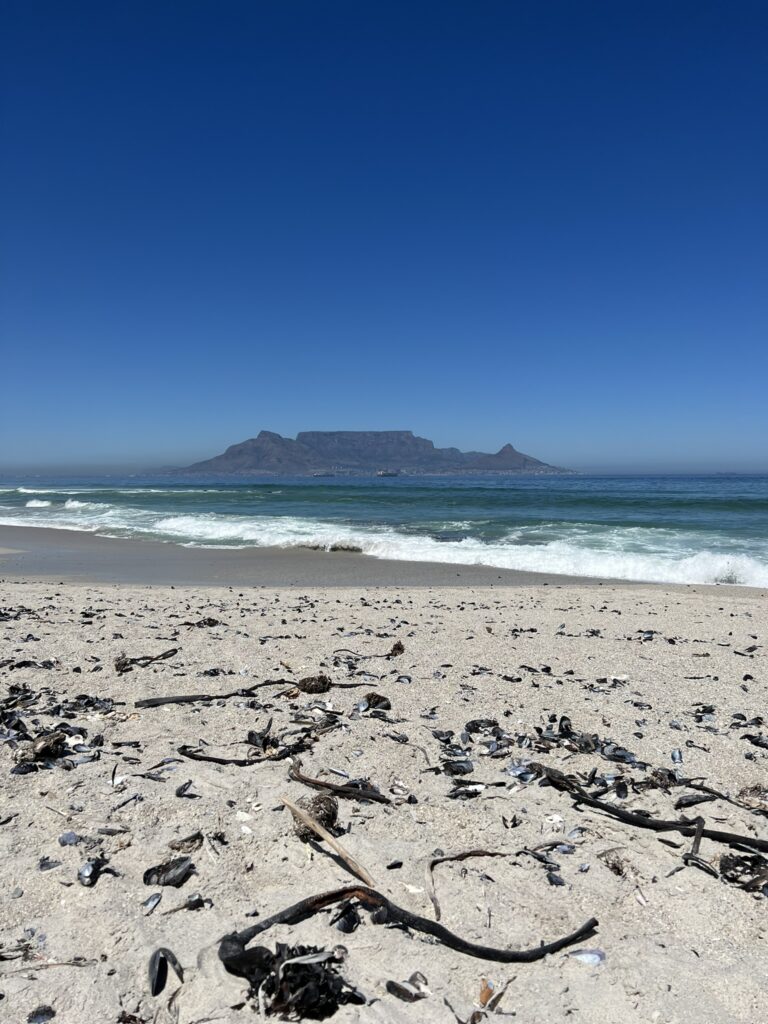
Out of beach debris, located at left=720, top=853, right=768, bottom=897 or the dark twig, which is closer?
beach debris, located at left=720, top=853, right=768, bottom=897

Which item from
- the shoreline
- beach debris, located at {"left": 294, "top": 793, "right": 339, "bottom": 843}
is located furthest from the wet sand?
beach debris, located at {"left": 294, "top": 793, "right": 339, "bottom": 843}

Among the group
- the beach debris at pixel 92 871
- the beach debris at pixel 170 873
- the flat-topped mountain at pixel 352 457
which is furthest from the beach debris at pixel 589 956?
the flat-topped mountain at pixel 352 457

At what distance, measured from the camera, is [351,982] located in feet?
6.95

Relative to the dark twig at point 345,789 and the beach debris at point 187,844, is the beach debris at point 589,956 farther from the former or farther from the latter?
the beach debris at point 187,844

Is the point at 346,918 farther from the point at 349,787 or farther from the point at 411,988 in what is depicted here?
the point at 349,787

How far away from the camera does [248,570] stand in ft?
46.4

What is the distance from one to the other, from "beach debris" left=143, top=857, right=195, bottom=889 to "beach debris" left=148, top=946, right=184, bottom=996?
1.21 feet

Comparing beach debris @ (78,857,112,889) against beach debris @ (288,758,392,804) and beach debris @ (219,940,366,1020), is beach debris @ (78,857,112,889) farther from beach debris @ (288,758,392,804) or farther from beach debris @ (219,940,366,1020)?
beach debris @ (288,758,392,804)

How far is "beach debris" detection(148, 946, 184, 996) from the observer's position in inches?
81.4

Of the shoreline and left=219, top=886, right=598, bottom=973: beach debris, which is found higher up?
left=219, top=886, right=598, bottom=973: beach debris

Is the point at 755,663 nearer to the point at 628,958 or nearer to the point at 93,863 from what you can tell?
the point at 628,958

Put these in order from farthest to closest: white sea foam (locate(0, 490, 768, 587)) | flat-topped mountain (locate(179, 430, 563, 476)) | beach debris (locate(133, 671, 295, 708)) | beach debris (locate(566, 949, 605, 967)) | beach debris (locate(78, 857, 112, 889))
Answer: flat-topped mountain (locate(179, 430, 563, 476)), white sea foam (locate(0, 490, 768, 587)), beach debris (locate(133, 671, 295, 708)), beach debris (locate(78, 857, 112, 889)), beach debris (locate(566, 949, 605, 967))

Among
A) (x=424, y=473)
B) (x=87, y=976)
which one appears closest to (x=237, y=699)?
(x=87, y=976)

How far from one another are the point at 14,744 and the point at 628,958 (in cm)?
356
